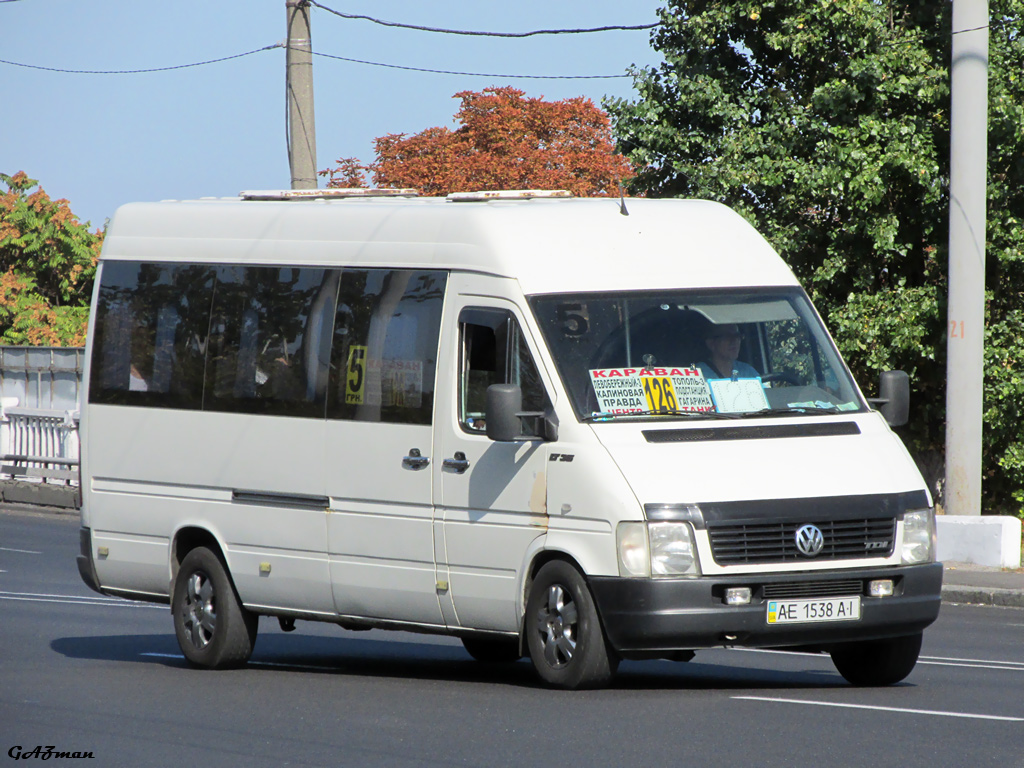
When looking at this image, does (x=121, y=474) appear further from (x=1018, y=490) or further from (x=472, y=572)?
(x=1018, y=490)

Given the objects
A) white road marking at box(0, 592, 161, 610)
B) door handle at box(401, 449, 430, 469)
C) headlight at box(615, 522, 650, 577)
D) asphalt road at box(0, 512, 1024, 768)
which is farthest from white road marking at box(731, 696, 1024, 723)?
white road marking at box(0, 592, 161, 610)

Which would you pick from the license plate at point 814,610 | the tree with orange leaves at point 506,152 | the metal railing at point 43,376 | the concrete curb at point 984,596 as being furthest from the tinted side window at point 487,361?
the tree with orange leaves at point 506,152

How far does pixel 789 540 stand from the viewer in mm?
8781

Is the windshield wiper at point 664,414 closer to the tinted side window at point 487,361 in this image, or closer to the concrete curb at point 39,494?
the tinted side window at point 487,361

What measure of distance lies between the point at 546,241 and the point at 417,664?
10.8ft

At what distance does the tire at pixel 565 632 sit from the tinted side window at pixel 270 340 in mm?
2093

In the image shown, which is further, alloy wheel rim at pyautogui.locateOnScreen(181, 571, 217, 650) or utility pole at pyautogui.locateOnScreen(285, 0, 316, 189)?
utility pole at pyautogui.locateOnScreen(285, 0, 316, 189)

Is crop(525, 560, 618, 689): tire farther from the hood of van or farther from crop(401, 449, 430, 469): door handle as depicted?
crop(401, 449, 430, 469): door handle

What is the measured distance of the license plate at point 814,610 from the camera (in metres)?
8.76

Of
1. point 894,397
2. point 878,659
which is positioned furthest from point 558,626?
point 894,397

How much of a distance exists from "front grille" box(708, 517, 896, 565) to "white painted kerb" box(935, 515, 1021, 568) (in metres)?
9.86

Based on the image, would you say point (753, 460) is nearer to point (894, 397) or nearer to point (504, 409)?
point (504, 409)

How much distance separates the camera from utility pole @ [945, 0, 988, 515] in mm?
18938

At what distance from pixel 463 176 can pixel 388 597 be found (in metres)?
46.5
